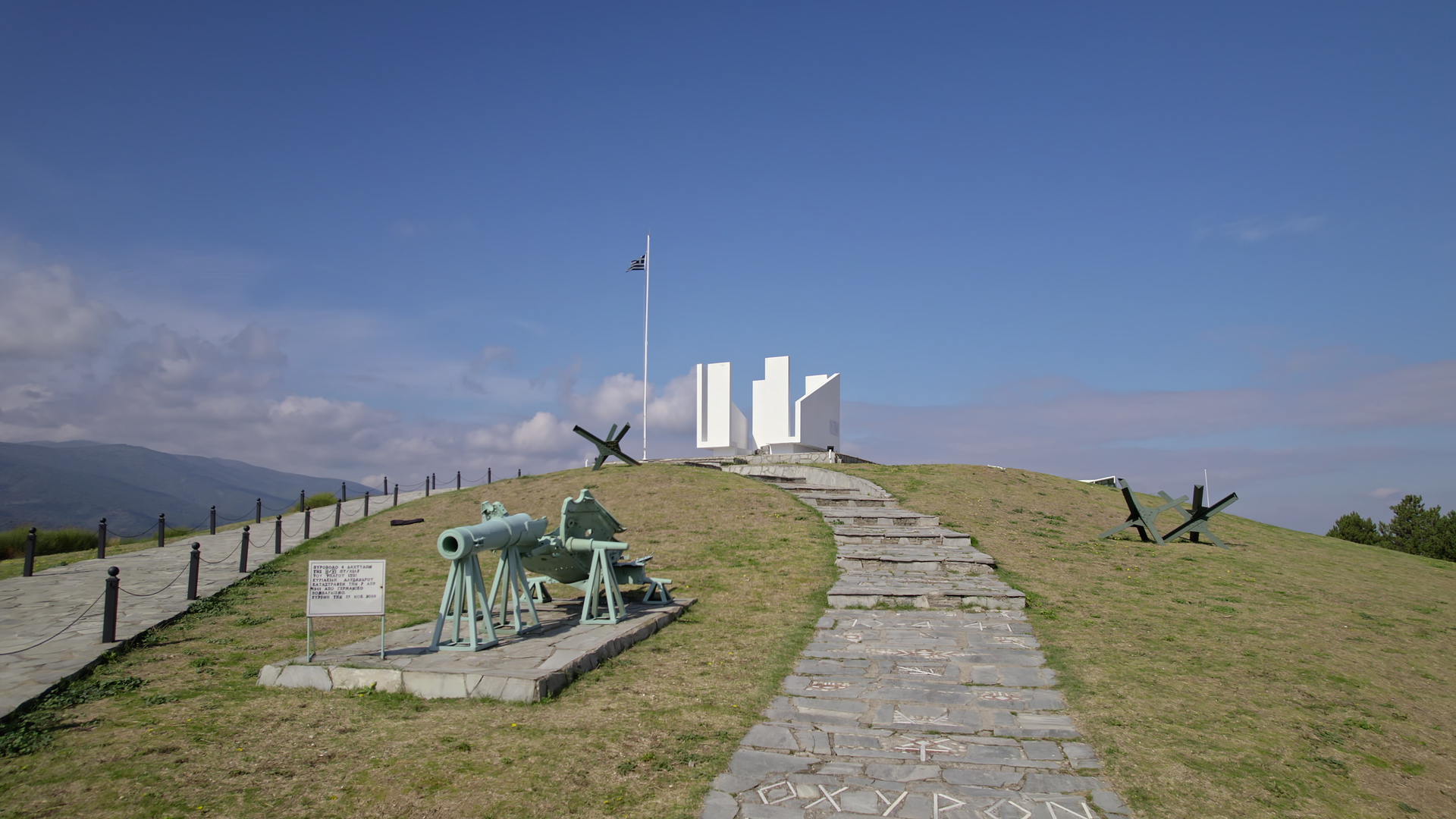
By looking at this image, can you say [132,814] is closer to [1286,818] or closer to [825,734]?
[825,734]

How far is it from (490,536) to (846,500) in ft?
37.4

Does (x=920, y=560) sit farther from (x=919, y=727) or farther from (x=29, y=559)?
(x=29, y=559)

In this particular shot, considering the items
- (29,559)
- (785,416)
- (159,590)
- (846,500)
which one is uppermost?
(785,416)

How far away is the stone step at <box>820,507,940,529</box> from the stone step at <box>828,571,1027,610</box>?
407 cm

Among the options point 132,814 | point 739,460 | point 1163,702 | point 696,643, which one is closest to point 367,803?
point 132,814

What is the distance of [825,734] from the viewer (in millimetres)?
5164

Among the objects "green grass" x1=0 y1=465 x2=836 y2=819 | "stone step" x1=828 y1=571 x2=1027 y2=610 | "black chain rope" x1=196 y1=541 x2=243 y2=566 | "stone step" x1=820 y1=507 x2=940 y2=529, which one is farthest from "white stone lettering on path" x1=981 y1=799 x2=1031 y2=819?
"black chain rope" x1=196 y1=541 x2=243 y2=566

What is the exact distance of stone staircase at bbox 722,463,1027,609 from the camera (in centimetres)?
984

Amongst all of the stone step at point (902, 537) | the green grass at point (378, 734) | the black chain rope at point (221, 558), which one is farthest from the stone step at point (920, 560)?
the black chain rope at point (221, 558)

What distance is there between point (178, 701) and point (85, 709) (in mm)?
596

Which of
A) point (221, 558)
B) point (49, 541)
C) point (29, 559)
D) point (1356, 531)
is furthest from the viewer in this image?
point (1356, 531)

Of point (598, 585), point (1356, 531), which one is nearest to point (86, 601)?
point (598, 585)

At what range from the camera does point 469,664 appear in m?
6.26

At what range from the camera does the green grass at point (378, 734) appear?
13.3 ft
